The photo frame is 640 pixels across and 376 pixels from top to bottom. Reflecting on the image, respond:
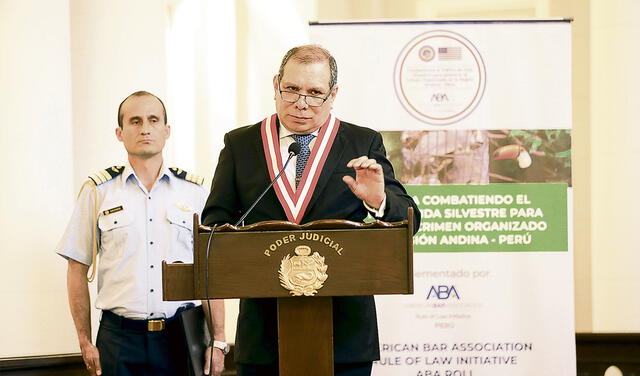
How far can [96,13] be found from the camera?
187 inches

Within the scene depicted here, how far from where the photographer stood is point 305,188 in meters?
2.23

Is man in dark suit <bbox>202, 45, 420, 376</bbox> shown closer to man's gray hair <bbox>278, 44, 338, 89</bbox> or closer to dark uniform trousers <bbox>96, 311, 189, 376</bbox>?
man's gray hair <bbox>278, 44, 338, 89</bbox>

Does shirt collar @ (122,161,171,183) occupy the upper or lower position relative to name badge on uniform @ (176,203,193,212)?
upper

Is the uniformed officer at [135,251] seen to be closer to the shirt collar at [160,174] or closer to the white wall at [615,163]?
the shirt collar at [160,174]

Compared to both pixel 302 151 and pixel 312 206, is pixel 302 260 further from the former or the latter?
pixel 302 151

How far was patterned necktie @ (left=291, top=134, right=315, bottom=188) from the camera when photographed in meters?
2.26

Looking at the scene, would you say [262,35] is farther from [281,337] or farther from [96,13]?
[281,337]

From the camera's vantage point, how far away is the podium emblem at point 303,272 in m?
1.94

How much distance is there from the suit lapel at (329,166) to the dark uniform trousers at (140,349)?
106cm

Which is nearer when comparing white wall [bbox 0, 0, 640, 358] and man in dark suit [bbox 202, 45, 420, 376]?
man in dark suit [bbox 202, 45, 420, 376]

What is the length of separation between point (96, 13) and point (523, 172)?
8.61ft

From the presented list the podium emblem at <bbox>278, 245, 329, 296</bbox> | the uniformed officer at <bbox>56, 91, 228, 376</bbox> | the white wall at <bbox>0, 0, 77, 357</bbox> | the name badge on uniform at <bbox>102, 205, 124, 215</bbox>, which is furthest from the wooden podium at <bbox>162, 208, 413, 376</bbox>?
the white wall at <bbox>0, 0, 77, 357</bbox>

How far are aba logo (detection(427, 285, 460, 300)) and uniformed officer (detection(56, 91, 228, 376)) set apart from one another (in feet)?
4.36

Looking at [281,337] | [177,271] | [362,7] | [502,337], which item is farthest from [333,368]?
[362,7]
